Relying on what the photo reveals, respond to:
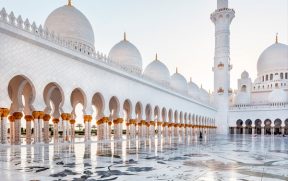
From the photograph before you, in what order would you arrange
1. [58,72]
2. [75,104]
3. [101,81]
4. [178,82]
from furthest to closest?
[178,82], [75,104], [101,81], [58,72]

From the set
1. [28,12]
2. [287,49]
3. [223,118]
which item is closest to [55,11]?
[28,12]

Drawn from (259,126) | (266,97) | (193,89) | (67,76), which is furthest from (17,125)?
(266,97)

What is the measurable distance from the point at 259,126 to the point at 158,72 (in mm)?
16203

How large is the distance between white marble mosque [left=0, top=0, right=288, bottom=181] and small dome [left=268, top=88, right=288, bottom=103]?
0.42ft

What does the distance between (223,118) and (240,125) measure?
343 cm

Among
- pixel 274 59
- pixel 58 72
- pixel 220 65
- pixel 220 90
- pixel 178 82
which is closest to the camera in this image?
pixel 58 72

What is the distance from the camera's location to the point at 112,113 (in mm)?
15711

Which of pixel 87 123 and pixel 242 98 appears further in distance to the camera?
pixel 242 98

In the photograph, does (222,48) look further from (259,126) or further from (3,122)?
(3,122)

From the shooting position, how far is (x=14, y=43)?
8727 mm

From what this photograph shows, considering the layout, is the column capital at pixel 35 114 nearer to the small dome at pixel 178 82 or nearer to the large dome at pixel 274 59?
the small dome at pixel 178 82

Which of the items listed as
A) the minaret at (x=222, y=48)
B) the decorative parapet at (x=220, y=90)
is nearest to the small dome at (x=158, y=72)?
the minaret at (x=222, y=48)

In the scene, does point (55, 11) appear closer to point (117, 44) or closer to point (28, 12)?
point (28, 12)

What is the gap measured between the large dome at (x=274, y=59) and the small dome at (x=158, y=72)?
1504 centimetres
